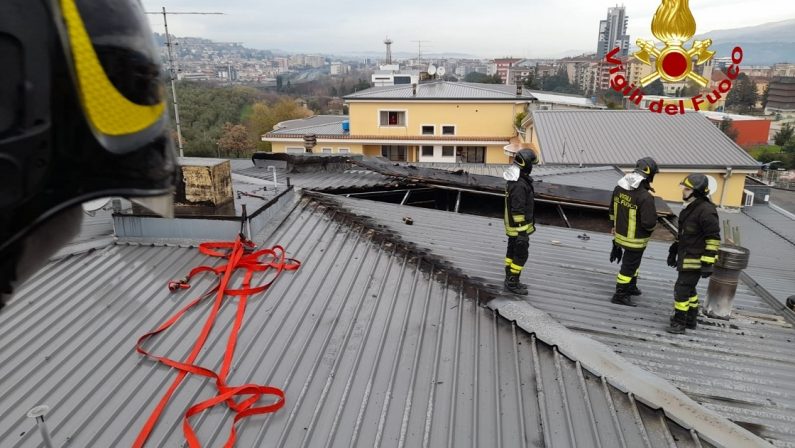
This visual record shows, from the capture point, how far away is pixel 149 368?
359cm

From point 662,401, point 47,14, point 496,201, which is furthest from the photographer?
point 496,201

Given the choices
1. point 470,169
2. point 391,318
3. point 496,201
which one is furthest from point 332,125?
point 391,318

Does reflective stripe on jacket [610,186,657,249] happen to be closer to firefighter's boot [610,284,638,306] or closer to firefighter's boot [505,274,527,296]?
firefighter's boot [610,284,638,306]

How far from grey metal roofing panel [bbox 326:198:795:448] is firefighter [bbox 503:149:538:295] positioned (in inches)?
8.1

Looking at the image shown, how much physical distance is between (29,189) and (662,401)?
3706 mm

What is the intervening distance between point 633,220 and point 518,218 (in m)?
1.26

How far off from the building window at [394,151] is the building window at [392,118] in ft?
4.92

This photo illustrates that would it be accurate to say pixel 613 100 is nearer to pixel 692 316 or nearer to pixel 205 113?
pixel 205 113

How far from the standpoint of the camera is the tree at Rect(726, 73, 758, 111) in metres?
70.1

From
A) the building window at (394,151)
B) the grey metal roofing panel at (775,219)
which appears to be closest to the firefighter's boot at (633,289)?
the grey metal roofing panel at (775,219)

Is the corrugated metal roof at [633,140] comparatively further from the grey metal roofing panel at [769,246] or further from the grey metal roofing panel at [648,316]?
the grey metal roofing panel at [648,316]

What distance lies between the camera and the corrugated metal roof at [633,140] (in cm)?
1841

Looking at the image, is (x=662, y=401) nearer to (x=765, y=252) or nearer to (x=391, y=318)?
(x=391, y=318)

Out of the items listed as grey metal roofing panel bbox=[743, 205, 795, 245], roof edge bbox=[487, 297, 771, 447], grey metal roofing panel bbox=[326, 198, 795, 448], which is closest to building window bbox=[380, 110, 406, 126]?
grey metal roofing panel bbox=[743, 205, 795, 245]
